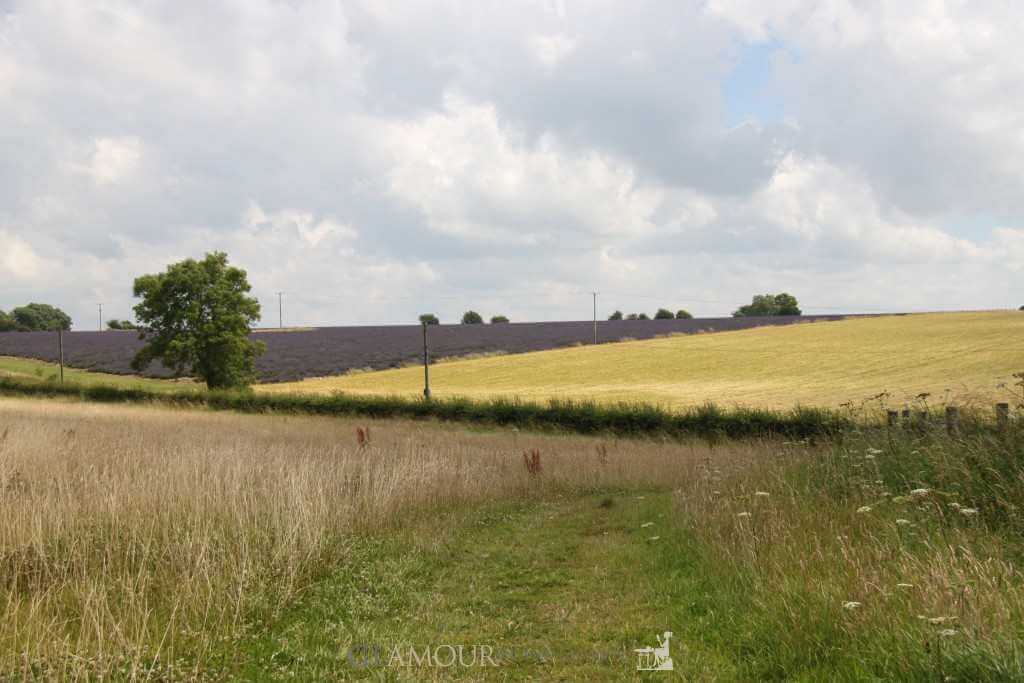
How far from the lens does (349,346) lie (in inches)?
3789

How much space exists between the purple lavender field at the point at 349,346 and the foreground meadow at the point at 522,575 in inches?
2264

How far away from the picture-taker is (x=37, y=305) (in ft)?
514

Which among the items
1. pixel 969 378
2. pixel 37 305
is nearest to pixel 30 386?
pixel 969 378

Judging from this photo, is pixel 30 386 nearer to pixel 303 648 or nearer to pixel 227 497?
pixel 227 497

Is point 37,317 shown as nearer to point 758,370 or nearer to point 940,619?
point 758,370

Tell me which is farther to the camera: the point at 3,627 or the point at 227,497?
the point at 227,497

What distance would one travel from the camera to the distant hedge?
1145 inches

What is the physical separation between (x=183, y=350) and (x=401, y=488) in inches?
1574

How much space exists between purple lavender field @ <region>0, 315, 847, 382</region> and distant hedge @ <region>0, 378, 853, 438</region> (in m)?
21.1

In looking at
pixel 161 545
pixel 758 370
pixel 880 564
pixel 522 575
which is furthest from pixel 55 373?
pixel 880 564

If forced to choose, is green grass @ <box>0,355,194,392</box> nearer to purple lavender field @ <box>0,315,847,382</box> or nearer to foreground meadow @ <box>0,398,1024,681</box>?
purple lavender field @ <box>0,315,847,382</box>

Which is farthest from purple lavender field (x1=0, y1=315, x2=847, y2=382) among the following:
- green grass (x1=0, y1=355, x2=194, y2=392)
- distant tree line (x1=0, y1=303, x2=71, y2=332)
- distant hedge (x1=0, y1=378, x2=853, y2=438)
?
distant tree line (x1=0, y1=303, x2=71, y2=332)

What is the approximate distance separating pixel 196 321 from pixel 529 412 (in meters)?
25.1

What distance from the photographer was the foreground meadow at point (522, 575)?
5.29 meters
